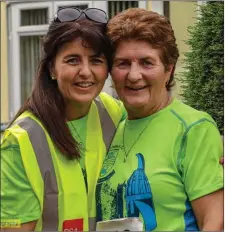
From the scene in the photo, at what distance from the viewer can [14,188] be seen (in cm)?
204

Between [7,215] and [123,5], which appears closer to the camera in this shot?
[7,215]

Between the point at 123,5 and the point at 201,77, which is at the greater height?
the point at 123,5

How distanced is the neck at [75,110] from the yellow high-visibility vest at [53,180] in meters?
0.13

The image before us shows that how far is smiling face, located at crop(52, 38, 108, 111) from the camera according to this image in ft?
6.80

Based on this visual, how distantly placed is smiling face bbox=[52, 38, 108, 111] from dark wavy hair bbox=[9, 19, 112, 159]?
19 mm

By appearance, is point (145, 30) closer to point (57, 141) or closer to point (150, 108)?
point (150, 108)

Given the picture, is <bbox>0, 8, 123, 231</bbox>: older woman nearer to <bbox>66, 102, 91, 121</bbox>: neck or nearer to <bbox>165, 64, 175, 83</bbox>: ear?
<bbox>66, 102, 91, 121</bbox>: neck

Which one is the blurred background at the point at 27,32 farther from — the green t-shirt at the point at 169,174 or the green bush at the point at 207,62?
the green t-shirt at the point at 169,174

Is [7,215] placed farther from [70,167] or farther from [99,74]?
[99,74]

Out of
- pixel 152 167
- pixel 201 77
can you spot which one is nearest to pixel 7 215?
pixel 152 167

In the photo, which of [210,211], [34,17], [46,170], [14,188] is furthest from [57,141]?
[210,211]

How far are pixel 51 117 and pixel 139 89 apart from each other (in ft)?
1.00

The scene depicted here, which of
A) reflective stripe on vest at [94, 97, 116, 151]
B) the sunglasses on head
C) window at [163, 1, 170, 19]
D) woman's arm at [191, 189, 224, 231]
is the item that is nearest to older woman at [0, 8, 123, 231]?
the sunglasses on head

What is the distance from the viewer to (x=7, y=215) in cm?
205
